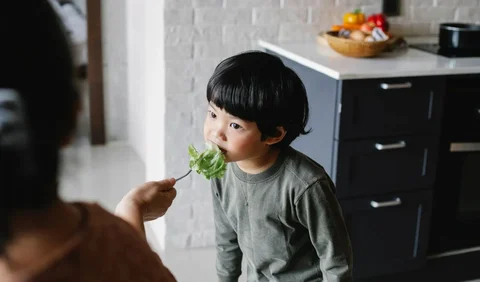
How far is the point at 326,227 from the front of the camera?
133 centimetres

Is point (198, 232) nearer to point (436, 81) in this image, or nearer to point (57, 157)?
point (436, 81)

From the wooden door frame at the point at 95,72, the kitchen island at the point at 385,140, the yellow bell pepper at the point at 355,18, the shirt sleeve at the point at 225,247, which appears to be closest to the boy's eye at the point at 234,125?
the shirt sleeve at the point at 225,247

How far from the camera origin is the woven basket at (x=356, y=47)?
228cm

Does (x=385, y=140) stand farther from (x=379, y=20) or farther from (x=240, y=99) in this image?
(x=240, y=99)

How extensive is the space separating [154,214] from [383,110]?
1.20m

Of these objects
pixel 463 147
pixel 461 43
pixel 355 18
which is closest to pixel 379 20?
pixel 355 18

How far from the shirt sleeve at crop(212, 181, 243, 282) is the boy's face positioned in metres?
0.20

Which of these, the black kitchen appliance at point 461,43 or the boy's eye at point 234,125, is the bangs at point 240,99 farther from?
the black kitchen appliance at point 461,43

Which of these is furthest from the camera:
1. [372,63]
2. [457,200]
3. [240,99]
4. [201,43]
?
[201,43]

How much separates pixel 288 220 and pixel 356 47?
3.50 feet

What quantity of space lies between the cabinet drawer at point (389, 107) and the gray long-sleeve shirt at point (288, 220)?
2.45 feet

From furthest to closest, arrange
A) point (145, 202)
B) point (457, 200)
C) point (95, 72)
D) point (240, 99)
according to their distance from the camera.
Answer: point (95, 72) → point (457, 200) → point (240, 99) → point (145, 202)

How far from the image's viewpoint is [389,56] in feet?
7.86

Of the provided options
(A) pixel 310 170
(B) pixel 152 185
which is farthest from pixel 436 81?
(B) pixel 152 185
